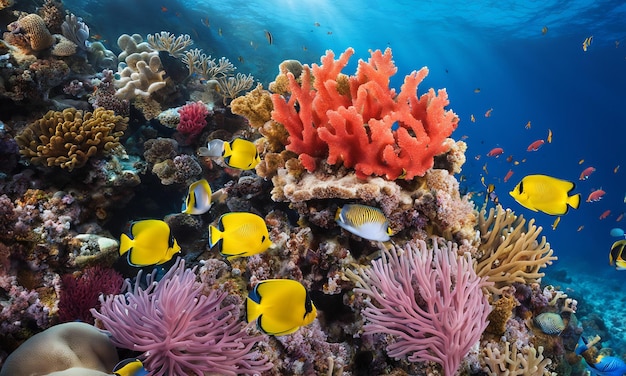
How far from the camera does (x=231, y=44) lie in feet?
100

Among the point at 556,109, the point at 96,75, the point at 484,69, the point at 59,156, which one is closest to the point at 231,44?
the point at 96,75

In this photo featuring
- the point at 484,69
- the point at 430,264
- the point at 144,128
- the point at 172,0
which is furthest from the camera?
the point at 484,69

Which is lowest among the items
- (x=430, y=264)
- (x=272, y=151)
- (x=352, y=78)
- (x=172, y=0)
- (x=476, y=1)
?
(x=172, y=0)

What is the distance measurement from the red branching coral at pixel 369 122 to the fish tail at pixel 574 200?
1.14 metres

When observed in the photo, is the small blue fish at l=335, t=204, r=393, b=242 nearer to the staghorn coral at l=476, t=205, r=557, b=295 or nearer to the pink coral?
the staghorn coral at l=476, t=205, r=557, b=295

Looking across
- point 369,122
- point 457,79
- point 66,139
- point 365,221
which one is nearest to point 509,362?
point 365,221

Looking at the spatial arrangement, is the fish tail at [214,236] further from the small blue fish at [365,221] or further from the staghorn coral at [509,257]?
the staghorn coral at [509,257]

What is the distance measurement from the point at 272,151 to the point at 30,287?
284 centimetres

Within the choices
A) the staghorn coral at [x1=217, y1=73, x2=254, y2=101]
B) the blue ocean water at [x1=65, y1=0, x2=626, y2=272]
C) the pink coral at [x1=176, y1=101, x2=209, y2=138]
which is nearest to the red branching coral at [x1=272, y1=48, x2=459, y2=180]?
the pink coral at [x1=176, y1=101, x2=209, y2=138]

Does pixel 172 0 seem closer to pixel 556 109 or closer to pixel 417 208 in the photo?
pixel 417 208

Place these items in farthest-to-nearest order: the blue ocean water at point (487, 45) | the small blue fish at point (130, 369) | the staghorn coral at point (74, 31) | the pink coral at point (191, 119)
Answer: the blue ocean water at point (487, 45), the staghorn coral at point (74, 31), the pink coral at point (191, 119), the small blue fish at point (130, 369)

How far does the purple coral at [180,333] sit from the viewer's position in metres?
2.16

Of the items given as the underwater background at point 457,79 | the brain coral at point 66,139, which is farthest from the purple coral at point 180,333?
Result: the brain coral at point 66,139

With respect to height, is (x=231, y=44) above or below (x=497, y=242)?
below
